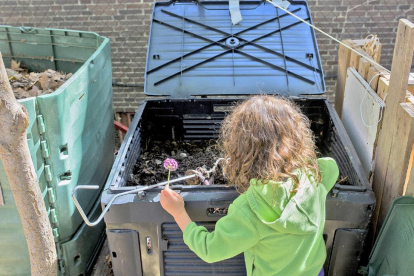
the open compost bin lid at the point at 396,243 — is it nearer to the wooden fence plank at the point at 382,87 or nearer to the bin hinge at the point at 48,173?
the wooden fence plank at the point at 382,87

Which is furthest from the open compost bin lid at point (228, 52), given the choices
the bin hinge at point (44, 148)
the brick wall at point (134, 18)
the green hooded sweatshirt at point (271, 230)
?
the brick wall at point (134, 18)

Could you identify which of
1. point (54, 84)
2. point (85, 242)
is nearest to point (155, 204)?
point (85, 242)

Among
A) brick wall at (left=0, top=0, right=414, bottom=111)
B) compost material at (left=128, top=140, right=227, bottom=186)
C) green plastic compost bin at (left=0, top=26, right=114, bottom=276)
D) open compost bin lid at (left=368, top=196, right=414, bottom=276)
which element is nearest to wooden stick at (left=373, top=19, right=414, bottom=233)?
open compost bin lid at (left=368, top=196, right=414, bottom=276)

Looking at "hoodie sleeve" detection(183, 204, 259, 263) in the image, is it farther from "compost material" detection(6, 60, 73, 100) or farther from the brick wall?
the brick wall

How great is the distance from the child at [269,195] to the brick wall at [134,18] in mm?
4277

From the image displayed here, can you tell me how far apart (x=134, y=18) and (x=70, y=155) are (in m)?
3.71

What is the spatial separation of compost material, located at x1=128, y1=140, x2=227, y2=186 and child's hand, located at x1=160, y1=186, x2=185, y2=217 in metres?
0.58

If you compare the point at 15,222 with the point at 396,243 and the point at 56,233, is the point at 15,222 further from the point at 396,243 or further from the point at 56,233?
the point at 396,243

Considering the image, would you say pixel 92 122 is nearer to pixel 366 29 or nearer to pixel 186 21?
pixel 186 21

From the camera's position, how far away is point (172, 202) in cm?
173

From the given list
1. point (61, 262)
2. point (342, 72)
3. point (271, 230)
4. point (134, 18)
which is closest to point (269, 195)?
point (271, 230)

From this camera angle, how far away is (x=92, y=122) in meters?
2.50

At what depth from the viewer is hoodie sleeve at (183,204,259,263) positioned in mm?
1500

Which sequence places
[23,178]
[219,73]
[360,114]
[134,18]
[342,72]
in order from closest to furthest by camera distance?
[23,178] → [360,114] → [219,73] → [342,72] → [134,18]
